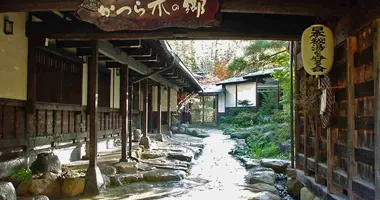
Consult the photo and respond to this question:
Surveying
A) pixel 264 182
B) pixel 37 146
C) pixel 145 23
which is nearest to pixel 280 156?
pixel 264 182

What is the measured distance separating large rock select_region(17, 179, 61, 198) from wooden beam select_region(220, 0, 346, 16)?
5341 mm

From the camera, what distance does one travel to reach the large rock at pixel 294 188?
8703 mm

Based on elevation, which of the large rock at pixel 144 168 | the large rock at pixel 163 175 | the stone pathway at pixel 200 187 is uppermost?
the large rock at pixel 144 168

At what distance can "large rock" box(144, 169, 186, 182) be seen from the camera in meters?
10.1

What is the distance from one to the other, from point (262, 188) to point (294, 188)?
2.78 ft

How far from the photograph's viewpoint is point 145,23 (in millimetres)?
5625

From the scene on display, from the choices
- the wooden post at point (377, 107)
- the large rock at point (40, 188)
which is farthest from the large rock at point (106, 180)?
the wooden post at point (377, 107)

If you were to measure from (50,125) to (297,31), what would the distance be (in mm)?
7066

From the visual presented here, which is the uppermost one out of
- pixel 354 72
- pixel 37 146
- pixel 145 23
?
pixel 145 23

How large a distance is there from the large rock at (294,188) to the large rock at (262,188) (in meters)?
0.37

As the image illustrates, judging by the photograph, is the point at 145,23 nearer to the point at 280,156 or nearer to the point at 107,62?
the point at 107,62

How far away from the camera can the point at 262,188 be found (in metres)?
9.30

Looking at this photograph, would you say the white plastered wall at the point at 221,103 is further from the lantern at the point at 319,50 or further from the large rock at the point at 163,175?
the lantern at the point at 319,50

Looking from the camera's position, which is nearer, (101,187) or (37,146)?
(101,187)
